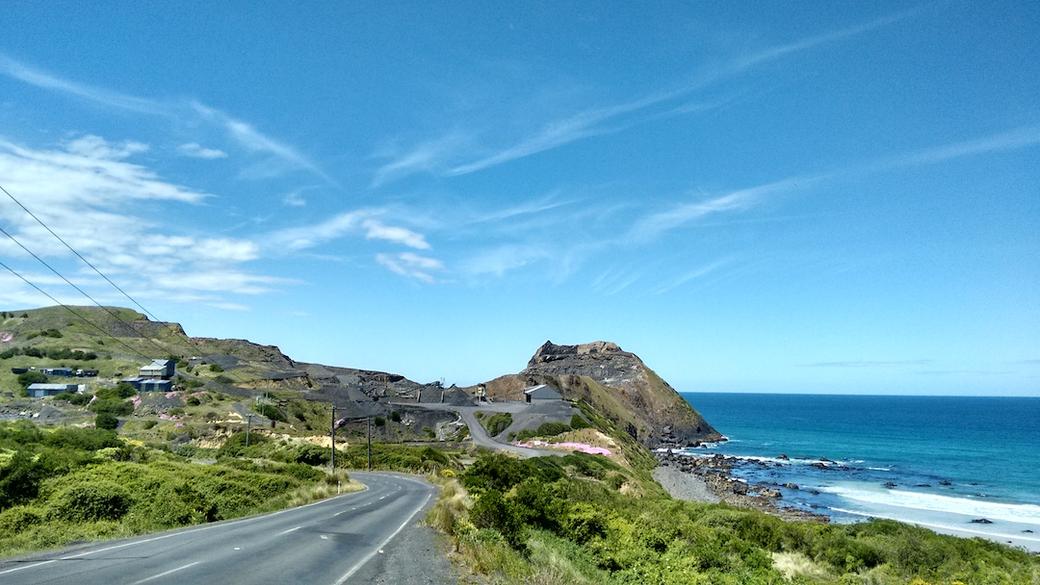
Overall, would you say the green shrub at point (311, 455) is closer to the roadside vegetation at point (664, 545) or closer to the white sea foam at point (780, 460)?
the roadside vegetation at point (664, 545)

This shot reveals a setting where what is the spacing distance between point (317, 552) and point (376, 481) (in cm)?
4015

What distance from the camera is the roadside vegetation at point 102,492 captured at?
20.7 metres

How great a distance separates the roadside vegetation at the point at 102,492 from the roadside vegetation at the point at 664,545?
34.5 ft

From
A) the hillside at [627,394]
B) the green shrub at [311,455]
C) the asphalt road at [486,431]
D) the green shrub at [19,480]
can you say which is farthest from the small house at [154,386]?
the green shrub at [19,480]

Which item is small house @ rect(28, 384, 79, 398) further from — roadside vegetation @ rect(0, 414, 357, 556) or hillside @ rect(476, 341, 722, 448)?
hillside @ rect(476, 341, 722, 448)

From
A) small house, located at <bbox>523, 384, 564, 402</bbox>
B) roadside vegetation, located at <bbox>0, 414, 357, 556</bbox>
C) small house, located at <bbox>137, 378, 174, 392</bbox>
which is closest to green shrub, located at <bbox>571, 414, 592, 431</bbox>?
small house, located at <bbox>523, 384, 564, 402</bbox>

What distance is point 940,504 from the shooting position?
6600 cm

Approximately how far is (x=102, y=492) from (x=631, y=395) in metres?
139

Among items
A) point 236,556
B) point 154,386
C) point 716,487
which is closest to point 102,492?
point 236,556

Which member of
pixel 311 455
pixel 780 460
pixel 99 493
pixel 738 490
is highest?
pixel 99 493

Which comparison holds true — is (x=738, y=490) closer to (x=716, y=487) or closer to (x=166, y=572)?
(x=716, y=487)

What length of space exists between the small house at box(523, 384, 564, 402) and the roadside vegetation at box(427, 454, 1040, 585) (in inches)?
3194

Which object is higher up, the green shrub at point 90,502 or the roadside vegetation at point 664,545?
the green shrub at point 90,502

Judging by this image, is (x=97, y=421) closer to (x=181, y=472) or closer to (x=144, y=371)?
(x=144, y=371)
